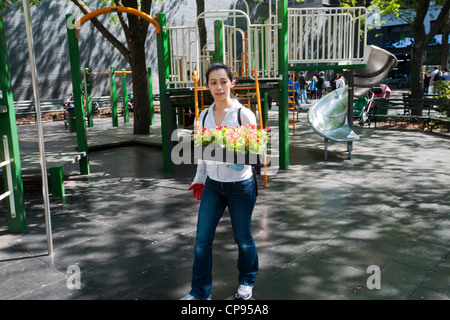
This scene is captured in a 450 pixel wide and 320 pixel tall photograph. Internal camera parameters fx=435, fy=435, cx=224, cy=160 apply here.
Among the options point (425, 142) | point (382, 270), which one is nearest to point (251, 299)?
point (382, 270)

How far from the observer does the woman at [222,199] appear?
3500 mm

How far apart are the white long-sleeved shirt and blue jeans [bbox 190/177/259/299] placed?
0.05m

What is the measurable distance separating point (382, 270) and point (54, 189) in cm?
529

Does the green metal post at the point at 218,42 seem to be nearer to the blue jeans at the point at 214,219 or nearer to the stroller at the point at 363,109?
the blue jeans at the point at 214,219

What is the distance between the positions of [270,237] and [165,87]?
480 centimetres

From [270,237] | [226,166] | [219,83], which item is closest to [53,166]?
[270,237]

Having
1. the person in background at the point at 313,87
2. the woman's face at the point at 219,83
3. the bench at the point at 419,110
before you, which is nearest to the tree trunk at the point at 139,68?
the bench at the point at 419,110

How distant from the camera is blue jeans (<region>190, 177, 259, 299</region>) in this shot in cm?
350

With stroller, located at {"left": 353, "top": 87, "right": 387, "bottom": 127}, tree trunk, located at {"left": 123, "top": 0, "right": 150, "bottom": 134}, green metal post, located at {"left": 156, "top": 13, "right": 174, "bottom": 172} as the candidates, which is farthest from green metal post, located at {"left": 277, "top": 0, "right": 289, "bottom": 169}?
stroller, located at {"left": 353, "top": 87, "right": 387, "bottom": 127}

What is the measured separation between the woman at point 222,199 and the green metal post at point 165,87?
5367 millimetres

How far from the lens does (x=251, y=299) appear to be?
12.1 ft

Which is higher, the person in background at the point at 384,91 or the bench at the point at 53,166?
the person in background at the point at 384,91

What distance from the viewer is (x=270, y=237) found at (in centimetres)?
521

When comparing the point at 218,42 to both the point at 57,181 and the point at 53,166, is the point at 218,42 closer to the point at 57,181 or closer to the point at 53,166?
the point at 53,166
